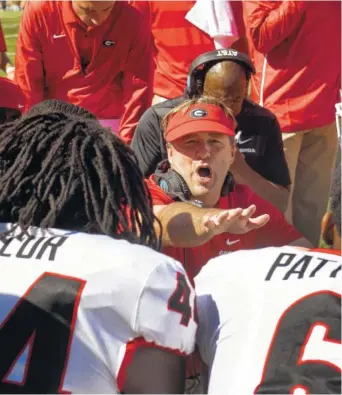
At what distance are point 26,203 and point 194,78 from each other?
5.64 ft

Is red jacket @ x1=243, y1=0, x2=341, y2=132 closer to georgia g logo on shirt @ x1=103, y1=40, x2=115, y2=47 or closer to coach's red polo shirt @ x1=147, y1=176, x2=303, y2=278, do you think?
georgia g logo on shirt @ x1=103, y1=40, x2=115, y2=47

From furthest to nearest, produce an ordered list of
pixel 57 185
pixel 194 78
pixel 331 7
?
pixel 331 7
pixel 194 78
pixel 57 185

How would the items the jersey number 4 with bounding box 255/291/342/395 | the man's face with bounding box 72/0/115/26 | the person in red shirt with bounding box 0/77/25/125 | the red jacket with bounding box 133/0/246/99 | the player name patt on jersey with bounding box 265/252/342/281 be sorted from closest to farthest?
1. the jersey number 4 with bounding box 255/291/342/395
2. the player name patt on jersey with bounding box 265/252/342/281
3. the person in red shirt with bounding box 0/77/25/125
4. the man's face with bounding box 72/0/115/26
5. the red jacket with bounding box 133/0/246/99

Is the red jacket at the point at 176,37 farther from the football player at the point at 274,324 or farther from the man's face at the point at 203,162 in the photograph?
the football player at the point at 274,324

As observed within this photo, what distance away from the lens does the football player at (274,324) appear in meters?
1.45

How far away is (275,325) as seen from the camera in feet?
4.90

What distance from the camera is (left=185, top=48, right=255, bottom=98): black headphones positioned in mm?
3260

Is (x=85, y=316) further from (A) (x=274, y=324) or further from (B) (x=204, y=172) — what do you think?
(B) (x=204, y=172)

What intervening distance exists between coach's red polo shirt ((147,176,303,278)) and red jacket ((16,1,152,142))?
1.28 meters

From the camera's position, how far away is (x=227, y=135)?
2.72 m

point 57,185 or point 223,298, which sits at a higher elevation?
point 57,185

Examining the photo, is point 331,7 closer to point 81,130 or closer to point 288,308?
point 81,130

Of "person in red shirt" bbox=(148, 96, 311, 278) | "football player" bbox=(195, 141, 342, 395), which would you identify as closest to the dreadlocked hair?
"football player" bbox=(195, 141, 342, 395)

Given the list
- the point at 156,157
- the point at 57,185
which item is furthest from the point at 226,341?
the point at 156,157
